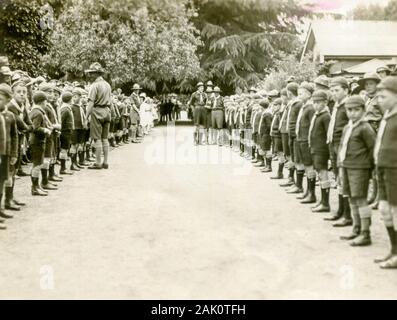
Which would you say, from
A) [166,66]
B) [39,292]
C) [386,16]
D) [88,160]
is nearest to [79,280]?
[39,292]

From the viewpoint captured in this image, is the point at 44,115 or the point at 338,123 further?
the point at 44,115

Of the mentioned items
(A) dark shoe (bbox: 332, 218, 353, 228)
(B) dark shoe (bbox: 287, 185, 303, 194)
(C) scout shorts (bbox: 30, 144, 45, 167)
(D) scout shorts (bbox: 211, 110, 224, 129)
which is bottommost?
A: (B) dark shoe (bbox: 287, 185, 303, 194)

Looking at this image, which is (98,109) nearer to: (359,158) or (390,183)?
(359,158)

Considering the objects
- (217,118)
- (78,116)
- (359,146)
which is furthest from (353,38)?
(359,146)

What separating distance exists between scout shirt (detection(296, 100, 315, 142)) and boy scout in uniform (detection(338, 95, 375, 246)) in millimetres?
2693

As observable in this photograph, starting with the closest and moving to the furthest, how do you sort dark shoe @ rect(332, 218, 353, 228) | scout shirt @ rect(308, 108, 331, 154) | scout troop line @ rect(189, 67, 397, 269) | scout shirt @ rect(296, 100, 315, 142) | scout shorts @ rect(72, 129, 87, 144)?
scout troop line @ rect(189, 67, 397, 269)
dark shoe @ rect(332, 218, 353, 228)
scout shirt @ rect(308, 108, 331, 154)
scout shirt @ rect(296, 100, 315, 142)
scout shorts @ rect(72, 129, 87, 144)

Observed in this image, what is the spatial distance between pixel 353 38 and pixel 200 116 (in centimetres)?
2124

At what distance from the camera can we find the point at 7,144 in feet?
28.6

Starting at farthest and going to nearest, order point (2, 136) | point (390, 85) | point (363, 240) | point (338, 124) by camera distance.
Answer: point (338, 124), point (2, 136), point (363, 240), point (390, 85)

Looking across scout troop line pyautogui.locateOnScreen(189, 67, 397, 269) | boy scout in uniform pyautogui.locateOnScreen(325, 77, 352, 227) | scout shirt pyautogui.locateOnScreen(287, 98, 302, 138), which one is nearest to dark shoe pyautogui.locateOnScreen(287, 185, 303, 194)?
scout troop line pyautogui.locateOnScreen(189, 67, 397, 269)

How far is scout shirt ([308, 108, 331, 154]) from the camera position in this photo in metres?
9.70

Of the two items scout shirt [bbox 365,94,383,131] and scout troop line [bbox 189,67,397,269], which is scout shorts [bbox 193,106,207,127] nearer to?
scout troop line [bbox 189,67,397,269]

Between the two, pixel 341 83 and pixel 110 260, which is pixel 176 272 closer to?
pixel 110 260

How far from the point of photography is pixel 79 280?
6082 mm
